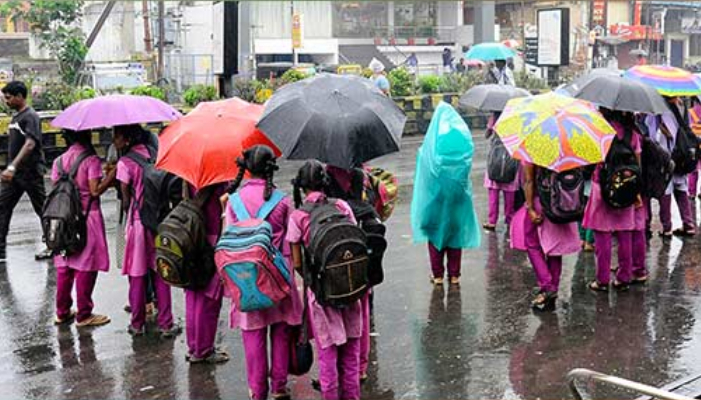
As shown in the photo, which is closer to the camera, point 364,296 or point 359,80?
point 364,296

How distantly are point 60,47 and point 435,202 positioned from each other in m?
24.1

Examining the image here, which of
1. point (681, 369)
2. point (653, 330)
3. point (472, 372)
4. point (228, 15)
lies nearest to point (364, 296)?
point (472, 372)

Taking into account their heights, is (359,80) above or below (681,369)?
above

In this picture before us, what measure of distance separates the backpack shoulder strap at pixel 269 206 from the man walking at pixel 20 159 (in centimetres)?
389

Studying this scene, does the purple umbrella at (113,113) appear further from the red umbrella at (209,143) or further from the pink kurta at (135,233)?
the red umbrella at (209,143)

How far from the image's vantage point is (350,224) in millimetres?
4656

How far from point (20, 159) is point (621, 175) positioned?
5370 millimetres

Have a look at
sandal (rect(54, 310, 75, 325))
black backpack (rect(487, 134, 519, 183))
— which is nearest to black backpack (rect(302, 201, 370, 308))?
sandal (rect(54, 310, 75, 325))

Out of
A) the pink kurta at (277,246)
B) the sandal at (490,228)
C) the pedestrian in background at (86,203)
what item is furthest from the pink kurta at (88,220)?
the sandal at (490,228)

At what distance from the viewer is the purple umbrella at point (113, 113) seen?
5949mm

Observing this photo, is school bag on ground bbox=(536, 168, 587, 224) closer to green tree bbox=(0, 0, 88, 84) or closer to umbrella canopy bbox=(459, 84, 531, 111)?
umbrella canopy bbox=(459, 84, 531, 111)

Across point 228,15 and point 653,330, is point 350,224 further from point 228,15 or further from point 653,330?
point 228,15

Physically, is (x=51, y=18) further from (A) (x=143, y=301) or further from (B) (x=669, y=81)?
(A) (x=143, y=301)

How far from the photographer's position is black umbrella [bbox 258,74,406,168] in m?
5.11
